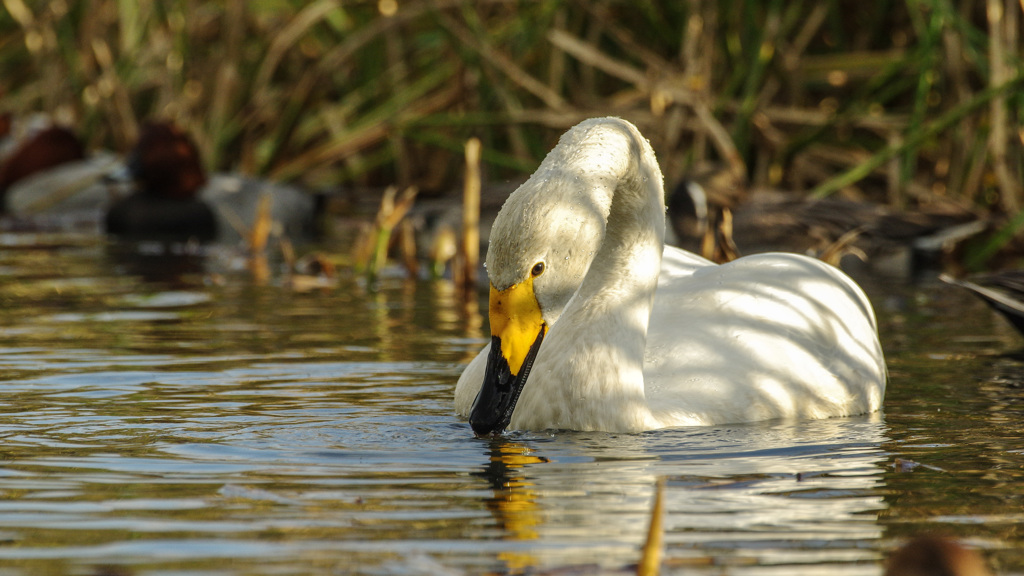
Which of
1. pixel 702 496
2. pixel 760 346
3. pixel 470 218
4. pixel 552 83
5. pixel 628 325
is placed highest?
pixel 552 83

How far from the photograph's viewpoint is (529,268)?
412 centimetres

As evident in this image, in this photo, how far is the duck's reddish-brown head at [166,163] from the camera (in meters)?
13.8

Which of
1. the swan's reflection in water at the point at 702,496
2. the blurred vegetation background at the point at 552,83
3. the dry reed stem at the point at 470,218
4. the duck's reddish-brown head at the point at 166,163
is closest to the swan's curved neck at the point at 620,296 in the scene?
the swan's reflection in water at the point at 702,496

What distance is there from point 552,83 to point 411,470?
8350 mm

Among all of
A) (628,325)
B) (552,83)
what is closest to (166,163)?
(552,83)

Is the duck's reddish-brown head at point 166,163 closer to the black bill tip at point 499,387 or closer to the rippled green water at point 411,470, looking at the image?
the rippled green water at point 411,470

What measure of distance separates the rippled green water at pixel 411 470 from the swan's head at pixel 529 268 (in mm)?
217

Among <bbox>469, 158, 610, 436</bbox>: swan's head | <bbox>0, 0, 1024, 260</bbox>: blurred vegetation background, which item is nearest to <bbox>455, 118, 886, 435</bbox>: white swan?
<bbox>469, 158, 610, 436</bbox>: swan's head

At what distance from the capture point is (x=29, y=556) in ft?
10.2

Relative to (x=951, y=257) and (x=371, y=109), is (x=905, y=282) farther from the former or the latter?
(x=371, y=109)

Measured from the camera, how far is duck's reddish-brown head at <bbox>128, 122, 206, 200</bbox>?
13.8m

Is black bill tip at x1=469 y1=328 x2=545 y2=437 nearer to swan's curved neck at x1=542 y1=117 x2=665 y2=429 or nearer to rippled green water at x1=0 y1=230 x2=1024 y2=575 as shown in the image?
rippled green water at x1=0 y1=230 x2=1024 y2=575

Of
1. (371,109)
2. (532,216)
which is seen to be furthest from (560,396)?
(371,109)

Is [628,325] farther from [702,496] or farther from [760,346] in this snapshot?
[702,496]
